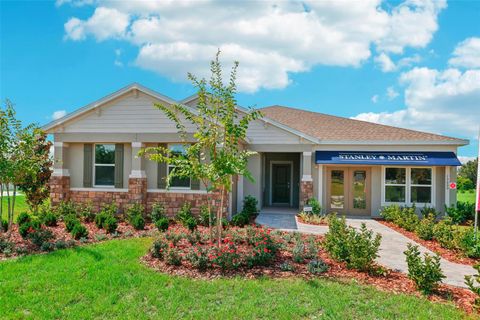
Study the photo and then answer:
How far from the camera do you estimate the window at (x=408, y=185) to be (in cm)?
1587

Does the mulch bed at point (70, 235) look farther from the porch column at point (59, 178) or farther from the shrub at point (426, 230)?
the shrub at point (426, 230)

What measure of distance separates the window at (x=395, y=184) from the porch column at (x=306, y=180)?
152 inches

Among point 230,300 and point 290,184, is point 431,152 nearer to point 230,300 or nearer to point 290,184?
point 290,184

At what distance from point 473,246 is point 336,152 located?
7.66m

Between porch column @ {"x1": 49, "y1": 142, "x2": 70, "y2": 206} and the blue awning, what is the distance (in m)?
11.3

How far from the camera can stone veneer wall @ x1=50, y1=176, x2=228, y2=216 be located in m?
13.4

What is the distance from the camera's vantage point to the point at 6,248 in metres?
8.72

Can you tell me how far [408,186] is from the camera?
1594 cm

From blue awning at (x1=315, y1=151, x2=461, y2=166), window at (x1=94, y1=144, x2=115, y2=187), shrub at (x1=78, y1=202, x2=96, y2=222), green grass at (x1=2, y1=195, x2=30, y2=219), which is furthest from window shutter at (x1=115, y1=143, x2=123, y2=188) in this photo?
blue awning at (x1=315, y1=151, x2=461, y2=166)

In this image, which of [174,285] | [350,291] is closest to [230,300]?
[174,285]

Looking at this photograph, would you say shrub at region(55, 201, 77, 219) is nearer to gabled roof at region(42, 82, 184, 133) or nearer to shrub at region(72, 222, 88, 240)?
gabled roof at region(42, 82, 184, 133)

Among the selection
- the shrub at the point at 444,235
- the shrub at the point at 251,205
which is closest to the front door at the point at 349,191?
the shrub at the point at 251,205

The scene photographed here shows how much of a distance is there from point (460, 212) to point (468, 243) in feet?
23.2

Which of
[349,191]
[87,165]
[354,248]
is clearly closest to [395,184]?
[349,191]
